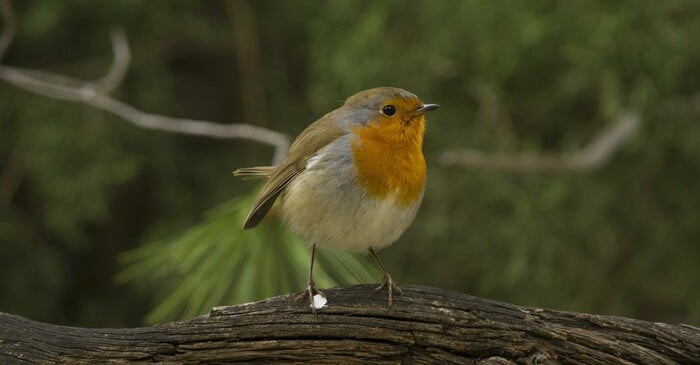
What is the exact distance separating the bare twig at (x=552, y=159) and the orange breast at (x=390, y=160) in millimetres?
2183

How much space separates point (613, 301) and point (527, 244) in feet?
2.30

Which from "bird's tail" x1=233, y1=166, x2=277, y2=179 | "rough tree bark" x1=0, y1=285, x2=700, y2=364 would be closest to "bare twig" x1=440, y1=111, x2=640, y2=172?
"bird's tail" x1=233, y1=166, x2=277, y2=179

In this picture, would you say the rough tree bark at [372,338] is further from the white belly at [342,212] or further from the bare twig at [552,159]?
the bare twig at [552,159]

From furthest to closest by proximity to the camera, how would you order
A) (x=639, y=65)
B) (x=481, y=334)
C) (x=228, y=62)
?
(x=228, y=62)
(x=639, y=65)
(x=481, y=334)

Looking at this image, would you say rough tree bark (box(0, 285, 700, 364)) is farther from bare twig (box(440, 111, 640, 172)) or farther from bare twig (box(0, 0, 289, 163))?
bare twig (box(440, 111, 640, 172))

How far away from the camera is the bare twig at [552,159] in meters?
5.71

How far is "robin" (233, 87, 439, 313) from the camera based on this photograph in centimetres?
333

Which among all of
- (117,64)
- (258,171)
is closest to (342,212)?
(258,171)

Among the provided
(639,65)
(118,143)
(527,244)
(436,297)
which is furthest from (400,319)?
(118,143)

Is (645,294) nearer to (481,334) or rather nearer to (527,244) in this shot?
(527,244)

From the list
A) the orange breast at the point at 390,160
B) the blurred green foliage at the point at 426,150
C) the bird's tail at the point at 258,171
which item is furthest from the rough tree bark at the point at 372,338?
the blurred green foliage at the point at 426,150

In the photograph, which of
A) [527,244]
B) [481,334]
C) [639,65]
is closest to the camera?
[481,334]

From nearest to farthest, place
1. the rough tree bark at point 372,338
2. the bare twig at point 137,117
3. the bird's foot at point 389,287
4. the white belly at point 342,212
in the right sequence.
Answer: the rough tree bark at point 372,338, the bird's foot at point 389,287, the white belly at point 342,212, the bare twig at point 137,117

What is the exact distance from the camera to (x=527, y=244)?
5.93 metres
